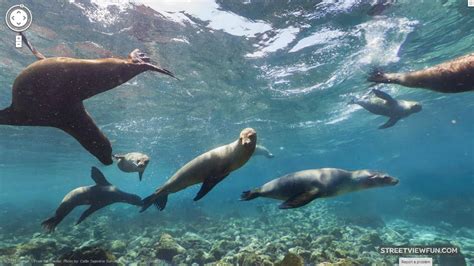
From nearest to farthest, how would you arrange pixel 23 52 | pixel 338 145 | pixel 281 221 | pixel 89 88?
pixel 89 88 → pixel 23 52 → pixel 281 221 → pixel 338 145

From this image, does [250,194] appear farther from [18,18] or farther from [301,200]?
[18,18]

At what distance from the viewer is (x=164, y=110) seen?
802 inches

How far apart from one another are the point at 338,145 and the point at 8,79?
37409 mm

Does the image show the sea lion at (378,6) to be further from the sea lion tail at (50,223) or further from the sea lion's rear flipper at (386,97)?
the sea lion tail at (50,223)

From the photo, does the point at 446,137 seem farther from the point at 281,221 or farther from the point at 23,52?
the point at 23,52

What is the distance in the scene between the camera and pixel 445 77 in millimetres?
4453

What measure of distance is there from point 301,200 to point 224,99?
49.0ft

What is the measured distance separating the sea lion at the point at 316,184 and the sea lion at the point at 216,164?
79 centimetres

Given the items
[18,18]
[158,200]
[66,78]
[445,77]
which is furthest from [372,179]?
[18,18]

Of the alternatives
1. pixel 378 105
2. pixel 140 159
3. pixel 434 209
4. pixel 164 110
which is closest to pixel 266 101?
pixel 164 110

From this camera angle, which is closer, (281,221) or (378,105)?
(378,105)

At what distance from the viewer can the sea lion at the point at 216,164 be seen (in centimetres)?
416

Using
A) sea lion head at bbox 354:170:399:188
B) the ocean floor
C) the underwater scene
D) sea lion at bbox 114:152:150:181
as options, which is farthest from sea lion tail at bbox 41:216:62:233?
sea lion head at bbox 354:170:399:188

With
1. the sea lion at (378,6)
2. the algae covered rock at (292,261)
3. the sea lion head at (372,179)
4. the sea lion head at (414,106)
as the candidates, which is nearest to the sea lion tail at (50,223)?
the algae covered rock at (292,261)
